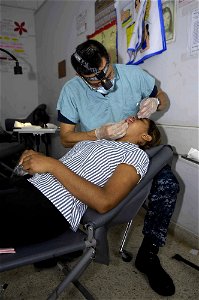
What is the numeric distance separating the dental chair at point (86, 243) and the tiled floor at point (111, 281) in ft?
0.58

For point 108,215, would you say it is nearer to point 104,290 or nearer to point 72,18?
point 104,290

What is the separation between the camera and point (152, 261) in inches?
49.4

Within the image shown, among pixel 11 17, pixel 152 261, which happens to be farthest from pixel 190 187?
pixel 11 17

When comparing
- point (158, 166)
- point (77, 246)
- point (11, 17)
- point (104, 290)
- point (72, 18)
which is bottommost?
point (104, 290)

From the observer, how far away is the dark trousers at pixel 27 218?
0.87 metres

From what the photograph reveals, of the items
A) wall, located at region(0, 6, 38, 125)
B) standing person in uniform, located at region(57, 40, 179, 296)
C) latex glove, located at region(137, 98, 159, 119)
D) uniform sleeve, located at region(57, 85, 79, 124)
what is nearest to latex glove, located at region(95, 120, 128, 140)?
standing person in uniform, located at region(57, 40, 179, 296)

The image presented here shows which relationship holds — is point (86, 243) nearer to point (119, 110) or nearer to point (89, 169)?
point (89, 169)

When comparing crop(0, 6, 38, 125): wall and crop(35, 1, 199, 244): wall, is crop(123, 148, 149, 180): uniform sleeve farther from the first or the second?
crop(0, 6, 38, 125): wall

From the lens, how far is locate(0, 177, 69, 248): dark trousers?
2.84 feet

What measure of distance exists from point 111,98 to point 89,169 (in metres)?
0.58

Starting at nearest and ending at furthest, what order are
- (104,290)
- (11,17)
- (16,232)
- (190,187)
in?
(16,232) < (104,290) < (190,187) < (11,17)

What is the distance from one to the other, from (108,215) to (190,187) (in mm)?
819

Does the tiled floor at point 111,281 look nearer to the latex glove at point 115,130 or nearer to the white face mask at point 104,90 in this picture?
the latex glove at point 115,130

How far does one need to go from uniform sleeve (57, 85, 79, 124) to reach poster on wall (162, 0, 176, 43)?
672mm
